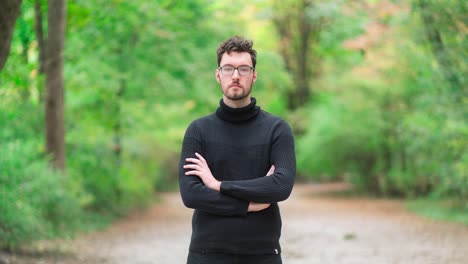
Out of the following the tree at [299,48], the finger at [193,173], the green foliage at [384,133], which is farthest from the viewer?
the tree at [299,48]

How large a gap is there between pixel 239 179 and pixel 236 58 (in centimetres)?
64

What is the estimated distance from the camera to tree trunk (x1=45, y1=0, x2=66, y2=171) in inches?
448

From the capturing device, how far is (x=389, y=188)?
2627 centimetres

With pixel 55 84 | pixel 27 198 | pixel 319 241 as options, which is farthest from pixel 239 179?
pixel 319 241

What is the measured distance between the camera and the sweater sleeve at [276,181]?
3293 millimetres

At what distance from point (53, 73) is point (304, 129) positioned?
22933mm

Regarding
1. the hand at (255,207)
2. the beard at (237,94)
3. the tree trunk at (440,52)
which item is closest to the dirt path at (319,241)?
the tree trunk at (440,52)

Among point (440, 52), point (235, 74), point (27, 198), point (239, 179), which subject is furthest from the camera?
point (440, 52)

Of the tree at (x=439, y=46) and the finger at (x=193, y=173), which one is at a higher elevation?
the tree at (x=439, y=46)

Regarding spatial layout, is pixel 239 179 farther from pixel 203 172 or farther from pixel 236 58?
pixel 236 58

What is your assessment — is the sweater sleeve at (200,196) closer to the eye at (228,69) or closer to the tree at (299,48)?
the eye at (228,69)

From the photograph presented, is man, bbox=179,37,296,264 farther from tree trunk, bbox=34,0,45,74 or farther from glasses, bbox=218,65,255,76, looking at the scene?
tree trunk, bbox=34,0,45,74

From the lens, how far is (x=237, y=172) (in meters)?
3.38

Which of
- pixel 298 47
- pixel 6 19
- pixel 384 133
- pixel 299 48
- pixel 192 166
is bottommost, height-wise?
pixel 192 166
